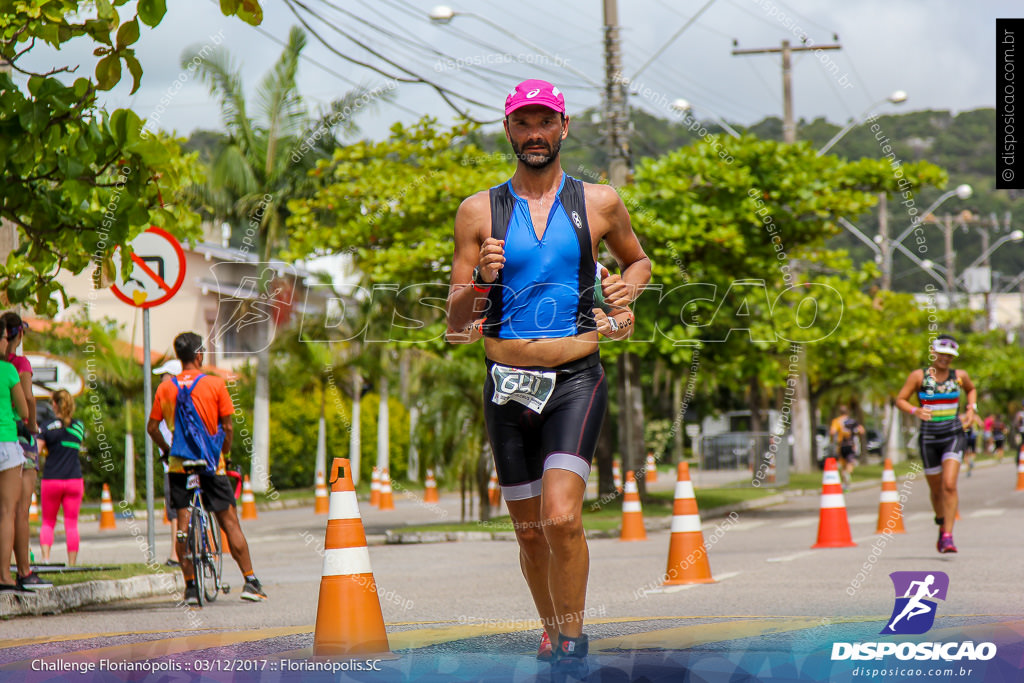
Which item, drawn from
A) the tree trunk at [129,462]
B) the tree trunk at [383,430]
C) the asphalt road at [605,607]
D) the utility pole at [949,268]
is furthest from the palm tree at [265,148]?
the utility pole at [949,268]

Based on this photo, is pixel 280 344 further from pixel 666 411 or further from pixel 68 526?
pixel 666 411

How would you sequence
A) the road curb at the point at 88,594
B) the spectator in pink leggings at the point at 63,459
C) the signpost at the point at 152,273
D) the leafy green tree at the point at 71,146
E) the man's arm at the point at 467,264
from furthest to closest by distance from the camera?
the spectator in pink leggings at the point at 63,459 < the signpost at the point at 152,273 < the road curb at the point at 88,594 < the leafy green tree at the point at 71,146 < the man's arm at the point at 467,264

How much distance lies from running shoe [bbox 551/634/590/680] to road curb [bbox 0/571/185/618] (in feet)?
16.2

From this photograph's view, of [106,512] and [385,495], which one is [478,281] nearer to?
[106,512]

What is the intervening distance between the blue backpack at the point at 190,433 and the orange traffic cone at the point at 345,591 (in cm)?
358

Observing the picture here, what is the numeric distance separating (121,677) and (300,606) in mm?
3666

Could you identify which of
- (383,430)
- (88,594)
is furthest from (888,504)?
(383,430)

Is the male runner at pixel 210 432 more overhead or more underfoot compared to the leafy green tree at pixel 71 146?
more underfoot

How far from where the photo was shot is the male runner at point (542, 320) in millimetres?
4289

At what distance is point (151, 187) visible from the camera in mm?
7934

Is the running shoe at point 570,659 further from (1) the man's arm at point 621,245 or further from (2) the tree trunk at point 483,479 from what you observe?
(2) the tree trunk at point 483,479

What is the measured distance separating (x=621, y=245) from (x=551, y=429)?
772 millimetres

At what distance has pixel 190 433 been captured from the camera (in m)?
8.45

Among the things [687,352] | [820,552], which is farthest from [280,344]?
[820,552]
